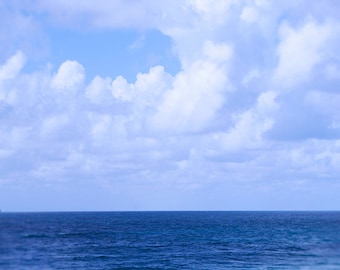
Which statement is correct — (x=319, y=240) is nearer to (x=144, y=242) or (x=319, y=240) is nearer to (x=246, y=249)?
(x=246, y=249)

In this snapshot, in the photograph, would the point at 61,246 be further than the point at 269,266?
Yes

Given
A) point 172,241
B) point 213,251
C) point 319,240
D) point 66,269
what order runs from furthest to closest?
point 172,241 → point 319,240 → point 213,251 → point 66,269

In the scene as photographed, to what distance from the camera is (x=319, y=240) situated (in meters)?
95.8

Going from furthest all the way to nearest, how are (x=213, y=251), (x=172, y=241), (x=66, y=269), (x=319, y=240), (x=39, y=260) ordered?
(x=172, y=241)
(x=319, y=240)
(x=213, y=251)
(x=39, y=260)
(x=66, y=269)

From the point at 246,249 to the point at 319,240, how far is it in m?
15.6

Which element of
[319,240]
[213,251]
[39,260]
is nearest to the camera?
[39,260]

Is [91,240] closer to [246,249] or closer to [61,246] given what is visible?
[61,246]

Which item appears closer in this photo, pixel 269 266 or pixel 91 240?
pixel 269 266

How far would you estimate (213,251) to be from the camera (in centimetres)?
8669

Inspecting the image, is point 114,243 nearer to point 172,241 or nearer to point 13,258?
point 172,241

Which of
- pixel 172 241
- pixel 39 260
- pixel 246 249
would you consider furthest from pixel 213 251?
pixel 39 260

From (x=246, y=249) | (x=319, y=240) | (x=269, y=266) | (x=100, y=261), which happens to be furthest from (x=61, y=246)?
(x=319, y=240)

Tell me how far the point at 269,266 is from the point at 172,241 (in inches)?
1526

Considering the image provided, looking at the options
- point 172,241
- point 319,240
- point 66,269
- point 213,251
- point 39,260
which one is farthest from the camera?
point 172,241
